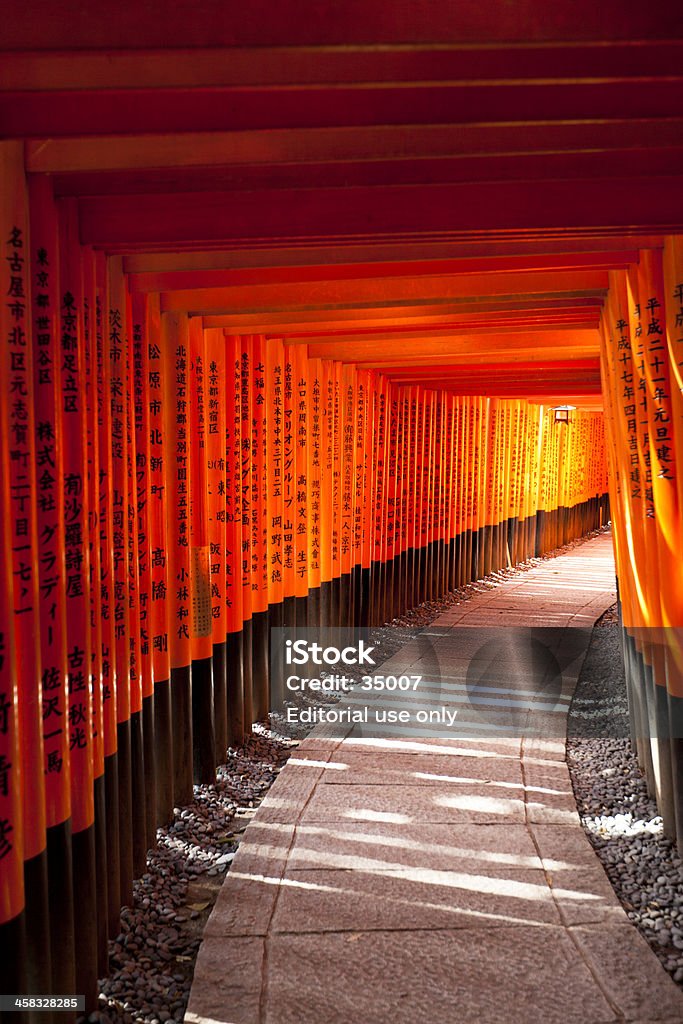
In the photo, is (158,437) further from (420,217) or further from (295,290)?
(420,217)

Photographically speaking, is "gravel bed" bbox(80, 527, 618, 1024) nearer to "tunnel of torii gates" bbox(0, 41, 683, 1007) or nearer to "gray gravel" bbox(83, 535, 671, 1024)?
"gray gravel" bbox(83, 535, 671, 1024)

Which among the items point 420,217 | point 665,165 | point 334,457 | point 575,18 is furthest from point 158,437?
point 334,457

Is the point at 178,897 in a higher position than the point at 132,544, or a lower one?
lower

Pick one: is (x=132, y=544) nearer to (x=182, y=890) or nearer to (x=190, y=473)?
(x=190, y=473)

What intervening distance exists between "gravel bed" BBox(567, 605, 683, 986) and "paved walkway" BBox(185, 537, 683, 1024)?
10cm

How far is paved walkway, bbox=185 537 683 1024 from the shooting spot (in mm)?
3549

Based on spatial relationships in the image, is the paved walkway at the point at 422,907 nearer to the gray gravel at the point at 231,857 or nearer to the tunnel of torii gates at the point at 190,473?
the gray gravel at the point at 231,857

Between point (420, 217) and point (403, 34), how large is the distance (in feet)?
5.20

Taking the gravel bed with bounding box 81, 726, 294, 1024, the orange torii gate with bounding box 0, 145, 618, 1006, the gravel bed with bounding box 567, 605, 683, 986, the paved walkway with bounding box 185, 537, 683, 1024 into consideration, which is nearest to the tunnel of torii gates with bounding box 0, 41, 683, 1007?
Result: the orange torii gate with bounding box 0, 145, 618, 1006

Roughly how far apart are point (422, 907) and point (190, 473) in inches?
111

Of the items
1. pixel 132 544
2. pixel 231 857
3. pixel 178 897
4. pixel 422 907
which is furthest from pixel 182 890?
pixel 132 544

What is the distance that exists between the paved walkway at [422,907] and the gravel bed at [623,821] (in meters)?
0.10

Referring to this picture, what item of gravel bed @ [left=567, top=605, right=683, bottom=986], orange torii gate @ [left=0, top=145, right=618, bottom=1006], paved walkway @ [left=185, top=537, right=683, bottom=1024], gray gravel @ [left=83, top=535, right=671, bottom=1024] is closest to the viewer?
orange torii gate @ [left=0, top=145, right=618, bottom=1006]

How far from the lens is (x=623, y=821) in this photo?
538 cm
